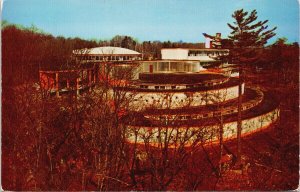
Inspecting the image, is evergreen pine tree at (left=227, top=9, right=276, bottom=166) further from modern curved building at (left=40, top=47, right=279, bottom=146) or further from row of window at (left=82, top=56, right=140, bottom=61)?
row of window at (left=82, top=56, right=140, bottom=61)

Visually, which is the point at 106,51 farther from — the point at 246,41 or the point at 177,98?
the point at 246,41

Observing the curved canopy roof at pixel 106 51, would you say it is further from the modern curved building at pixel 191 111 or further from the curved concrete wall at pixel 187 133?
the curved concrete wall at pixel 187 133

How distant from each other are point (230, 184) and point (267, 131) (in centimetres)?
376

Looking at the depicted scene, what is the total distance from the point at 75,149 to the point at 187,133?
2.64m

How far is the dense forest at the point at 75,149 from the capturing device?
5.30 meters

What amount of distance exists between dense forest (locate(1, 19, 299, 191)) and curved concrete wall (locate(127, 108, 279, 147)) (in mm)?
406

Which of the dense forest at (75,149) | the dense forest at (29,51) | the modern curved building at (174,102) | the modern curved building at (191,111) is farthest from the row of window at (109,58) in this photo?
the dense forest at (75,149)

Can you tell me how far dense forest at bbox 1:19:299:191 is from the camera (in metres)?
5.30

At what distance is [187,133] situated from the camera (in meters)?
7.62

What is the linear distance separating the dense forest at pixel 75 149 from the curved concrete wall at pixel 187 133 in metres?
0.41

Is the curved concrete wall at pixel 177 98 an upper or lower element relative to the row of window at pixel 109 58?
lower

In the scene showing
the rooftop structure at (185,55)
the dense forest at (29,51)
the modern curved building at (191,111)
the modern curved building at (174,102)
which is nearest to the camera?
the dense forest at (29,51)

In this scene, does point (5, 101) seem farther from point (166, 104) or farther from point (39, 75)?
point (166, 104)

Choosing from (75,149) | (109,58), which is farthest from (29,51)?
(109,58)
